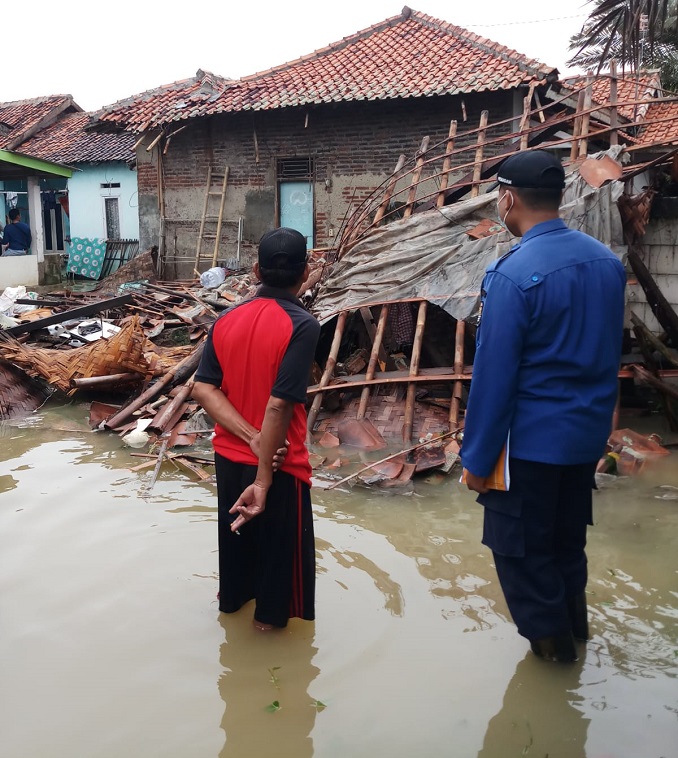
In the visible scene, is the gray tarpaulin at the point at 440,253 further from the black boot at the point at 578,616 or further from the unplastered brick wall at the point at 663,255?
the black boot at the point at 578,616

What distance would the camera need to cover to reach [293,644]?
332 cm

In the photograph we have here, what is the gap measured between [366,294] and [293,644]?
4.69 metres

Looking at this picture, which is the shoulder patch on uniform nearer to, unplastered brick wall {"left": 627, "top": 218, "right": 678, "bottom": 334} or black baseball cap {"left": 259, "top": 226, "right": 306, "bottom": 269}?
black baseball cap {"left": 259, "top": 226, "right": 306, "bottom": 269}

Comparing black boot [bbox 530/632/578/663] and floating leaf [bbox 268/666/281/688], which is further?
floating leaf [bbox 268/666/281/688]

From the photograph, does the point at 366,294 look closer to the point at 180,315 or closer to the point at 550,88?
the point at 180,315

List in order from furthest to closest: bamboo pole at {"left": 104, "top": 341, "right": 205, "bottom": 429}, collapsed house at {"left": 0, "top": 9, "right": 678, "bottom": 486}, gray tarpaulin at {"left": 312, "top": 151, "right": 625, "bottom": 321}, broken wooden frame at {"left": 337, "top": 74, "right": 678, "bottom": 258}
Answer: bamboo pole at {"left": 104, "top": 341, "right": 205, "bottom": 429} → broken wooden frame at {"left": 337, "top": 74, "right": 678, "bottom": 258} → collapsed house at {"left": 0, "top": 9, "right": 678, "bottom": 486} → gray tarpaulin at {"left": 312, "top": 151, "right": 625, "bottom": 321}

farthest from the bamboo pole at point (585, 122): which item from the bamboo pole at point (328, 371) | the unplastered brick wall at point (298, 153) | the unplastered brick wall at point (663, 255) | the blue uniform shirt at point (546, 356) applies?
the unplastered brick wall at point (298, 153)

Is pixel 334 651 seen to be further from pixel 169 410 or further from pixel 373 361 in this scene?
pixel 169 410

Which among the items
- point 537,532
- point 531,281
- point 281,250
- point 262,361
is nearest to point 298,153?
point 281,250

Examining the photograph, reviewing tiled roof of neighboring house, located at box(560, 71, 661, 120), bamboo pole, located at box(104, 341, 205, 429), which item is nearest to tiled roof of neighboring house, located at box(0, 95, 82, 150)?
tiled roof of neighboring house, located at box(560, 71, 661, 120)

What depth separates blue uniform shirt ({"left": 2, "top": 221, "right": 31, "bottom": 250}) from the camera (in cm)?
1658

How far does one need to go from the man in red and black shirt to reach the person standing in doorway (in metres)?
15.3

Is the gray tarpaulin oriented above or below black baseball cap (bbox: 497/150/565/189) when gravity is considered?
below

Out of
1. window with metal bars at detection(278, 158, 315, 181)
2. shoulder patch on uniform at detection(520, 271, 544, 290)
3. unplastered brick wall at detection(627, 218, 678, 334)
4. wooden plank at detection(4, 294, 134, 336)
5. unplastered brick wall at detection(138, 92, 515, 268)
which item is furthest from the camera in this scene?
window with metal bars at detection(278, 158, 315, 181)
